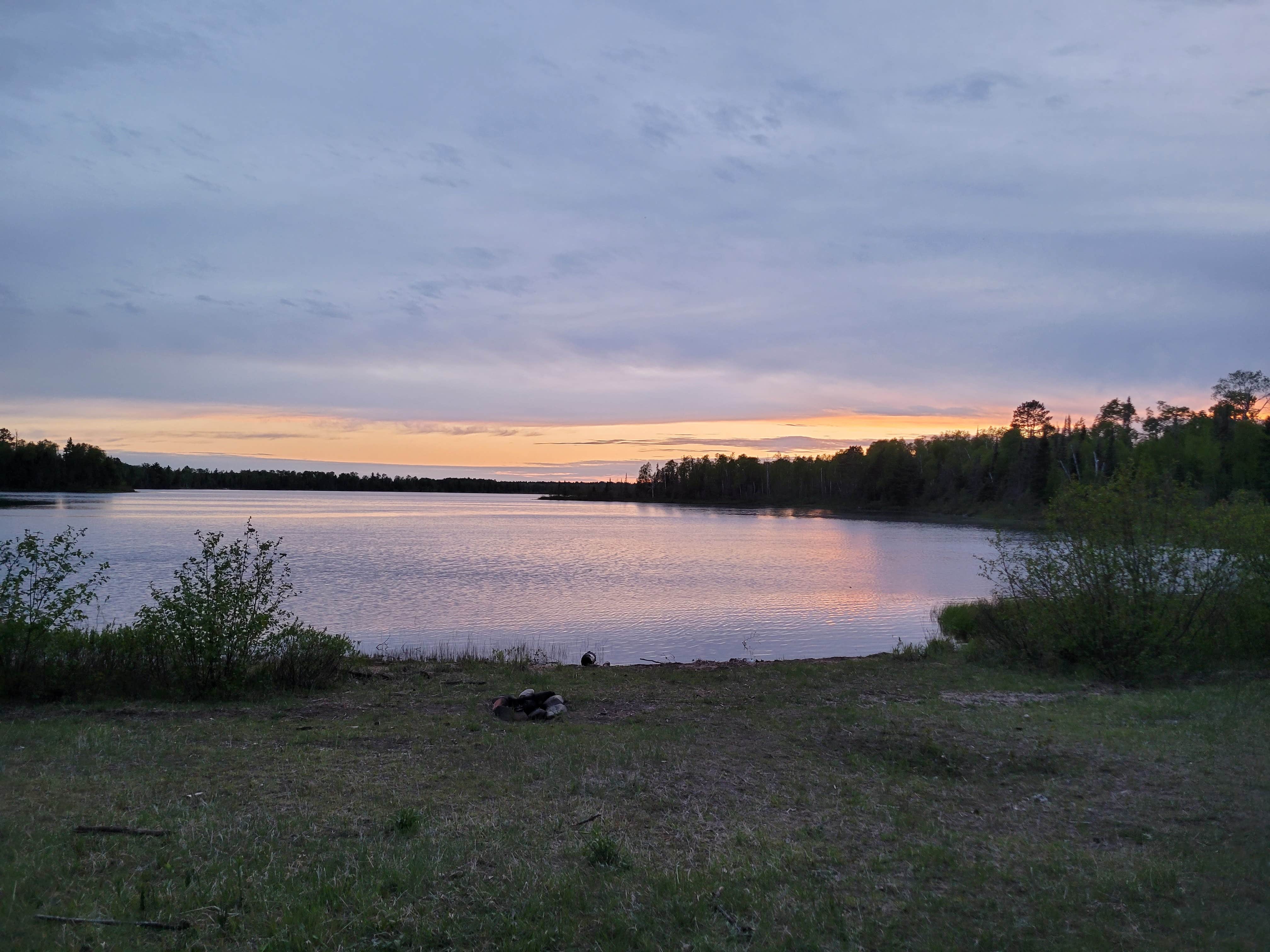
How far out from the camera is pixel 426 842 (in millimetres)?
6379

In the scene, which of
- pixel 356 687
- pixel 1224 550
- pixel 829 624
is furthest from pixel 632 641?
pixel 1224 550

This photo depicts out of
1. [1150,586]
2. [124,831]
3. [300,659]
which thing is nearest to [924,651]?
[1150,586]

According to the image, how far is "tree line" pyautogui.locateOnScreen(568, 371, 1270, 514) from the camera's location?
70.1 metres

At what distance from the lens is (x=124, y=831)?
6.36 metres

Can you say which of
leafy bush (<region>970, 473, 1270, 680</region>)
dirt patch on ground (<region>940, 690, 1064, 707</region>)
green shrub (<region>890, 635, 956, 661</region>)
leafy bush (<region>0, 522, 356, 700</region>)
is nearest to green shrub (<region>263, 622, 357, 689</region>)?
leafy bush (<region>0, 522, 356, 700</region>)

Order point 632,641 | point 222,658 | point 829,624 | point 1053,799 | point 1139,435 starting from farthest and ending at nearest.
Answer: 1. point 1139,435
2. point 829,624
3. point 632,641
4. point 222,658
5. point 1053,799

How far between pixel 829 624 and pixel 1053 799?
63.6 ft

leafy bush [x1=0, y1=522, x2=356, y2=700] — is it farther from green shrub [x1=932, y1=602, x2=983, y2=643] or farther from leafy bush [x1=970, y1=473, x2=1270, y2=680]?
green shrub [x1=932, y1=602, x2=983, y2=643]

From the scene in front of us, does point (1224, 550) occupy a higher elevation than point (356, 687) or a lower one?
higher

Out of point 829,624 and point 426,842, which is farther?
point 829,624

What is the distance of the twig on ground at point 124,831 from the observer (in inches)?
248

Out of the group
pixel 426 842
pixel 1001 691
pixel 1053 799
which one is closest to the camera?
pixel 426 842

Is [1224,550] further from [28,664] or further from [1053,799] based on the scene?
[28,664]

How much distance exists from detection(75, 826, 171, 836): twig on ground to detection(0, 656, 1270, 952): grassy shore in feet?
0.24
